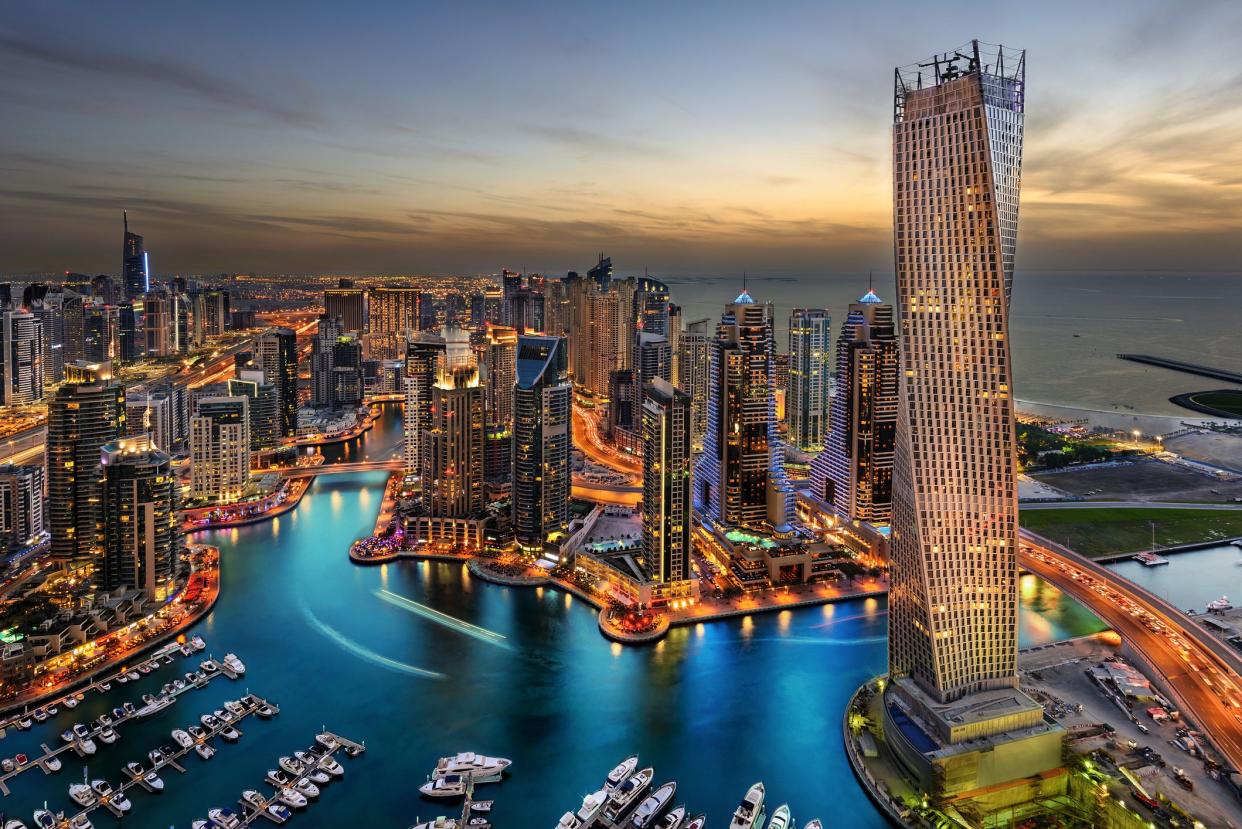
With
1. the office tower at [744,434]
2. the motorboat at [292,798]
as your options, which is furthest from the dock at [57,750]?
the office tower at [744,434]

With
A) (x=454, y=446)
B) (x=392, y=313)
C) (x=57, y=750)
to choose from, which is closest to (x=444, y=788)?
(x=57, y=750)

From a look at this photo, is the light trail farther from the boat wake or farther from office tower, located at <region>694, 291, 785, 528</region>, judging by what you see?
office tower, located at <region>694, 291, 785, 528</region>

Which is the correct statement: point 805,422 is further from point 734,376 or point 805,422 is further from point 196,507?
point 196,507

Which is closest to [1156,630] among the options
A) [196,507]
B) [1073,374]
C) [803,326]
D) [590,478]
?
[590,478]

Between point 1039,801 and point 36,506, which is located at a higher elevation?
point 36,506

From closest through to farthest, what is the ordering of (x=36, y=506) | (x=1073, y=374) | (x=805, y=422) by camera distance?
(x=36, y=506)
(x=805, y=422)
(x=1073, y=374)

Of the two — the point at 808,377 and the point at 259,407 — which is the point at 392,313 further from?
the point at 808,377

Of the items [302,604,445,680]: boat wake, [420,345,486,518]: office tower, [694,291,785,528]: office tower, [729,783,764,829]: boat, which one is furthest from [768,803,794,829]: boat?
[420,345,486,518]: office tower
